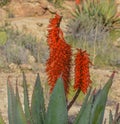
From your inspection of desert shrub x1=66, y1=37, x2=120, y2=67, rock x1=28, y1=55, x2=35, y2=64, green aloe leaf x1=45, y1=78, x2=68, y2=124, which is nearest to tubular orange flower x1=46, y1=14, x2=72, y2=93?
green aloe leaf x1=45, y1=78, x2=68, y2=124

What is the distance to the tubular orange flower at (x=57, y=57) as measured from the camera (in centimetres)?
258

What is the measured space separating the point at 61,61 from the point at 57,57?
0.13 feet

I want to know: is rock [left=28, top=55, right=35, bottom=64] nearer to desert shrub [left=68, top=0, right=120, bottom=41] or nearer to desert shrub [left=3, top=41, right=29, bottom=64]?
desert shrub [left=3, top=41, right=29, bottom=64]

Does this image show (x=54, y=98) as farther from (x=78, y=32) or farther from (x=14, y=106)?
(x=78, y=32)

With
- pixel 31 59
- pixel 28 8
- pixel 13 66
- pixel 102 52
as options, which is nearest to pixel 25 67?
pixel 13 66

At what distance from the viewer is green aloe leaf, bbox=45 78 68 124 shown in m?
2.28

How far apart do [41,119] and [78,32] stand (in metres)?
8.54

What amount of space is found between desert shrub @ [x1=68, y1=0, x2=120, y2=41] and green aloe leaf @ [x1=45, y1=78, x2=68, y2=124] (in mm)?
7970

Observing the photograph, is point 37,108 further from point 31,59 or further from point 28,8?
point 28,8

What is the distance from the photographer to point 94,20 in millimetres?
11672

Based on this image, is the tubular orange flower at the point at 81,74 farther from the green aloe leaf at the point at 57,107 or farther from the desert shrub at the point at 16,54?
the desert shrub at the point at 16,54

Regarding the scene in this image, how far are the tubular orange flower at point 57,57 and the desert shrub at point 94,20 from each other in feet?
25.1

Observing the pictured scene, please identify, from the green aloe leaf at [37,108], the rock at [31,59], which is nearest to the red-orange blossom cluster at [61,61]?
the green aloe leaf at [37,108]

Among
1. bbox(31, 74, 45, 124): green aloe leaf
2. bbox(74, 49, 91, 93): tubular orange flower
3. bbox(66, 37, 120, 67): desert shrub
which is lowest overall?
bbox(66, 37, 120, 67): desert shrub
